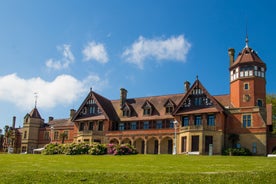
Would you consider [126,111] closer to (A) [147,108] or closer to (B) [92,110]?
(A) [147,108]

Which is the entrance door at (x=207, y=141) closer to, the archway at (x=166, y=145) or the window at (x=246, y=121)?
the window at (x=246, y=121)

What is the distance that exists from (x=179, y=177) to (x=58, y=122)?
181 ft

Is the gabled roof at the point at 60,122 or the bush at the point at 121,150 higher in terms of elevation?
the gabled roof at the point at 60,122

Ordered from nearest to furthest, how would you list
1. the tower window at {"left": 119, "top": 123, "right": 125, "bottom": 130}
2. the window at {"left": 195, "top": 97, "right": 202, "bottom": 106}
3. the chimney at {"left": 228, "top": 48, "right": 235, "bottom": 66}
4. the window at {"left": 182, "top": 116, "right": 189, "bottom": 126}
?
the window at {"left": 195, "top": 97, "right": 202, "bottom": 106} → the window at {"left": 182, "top": 116, "right": 189, "bottom": 126} → the chimney at {"left": 228, "top": 48, "right": 235, "bottom": 66} → the tower window at {"left": 119, "top": 123, "right": 125, "bottom": 130}

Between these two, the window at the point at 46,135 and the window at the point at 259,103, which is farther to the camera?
the window at the point at 46,135

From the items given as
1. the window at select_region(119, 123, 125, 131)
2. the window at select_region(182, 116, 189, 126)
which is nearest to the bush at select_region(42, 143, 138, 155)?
the window at select_region(182, 116, 189, 126)

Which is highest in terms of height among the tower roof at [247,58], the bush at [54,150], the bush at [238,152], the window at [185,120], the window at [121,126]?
the tower roof at [247,58]

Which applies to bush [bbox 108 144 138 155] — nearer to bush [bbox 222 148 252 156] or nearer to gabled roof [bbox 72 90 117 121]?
bush [bbox 222 148 252 156]

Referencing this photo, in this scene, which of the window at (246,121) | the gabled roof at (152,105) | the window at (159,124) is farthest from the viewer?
the gabled roof at (152,105)

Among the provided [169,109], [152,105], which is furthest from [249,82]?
[152,105]

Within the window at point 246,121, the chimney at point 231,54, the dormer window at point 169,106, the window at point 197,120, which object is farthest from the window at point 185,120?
the chimney at point 231,54

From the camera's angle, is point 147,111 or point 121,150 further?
point 147,111

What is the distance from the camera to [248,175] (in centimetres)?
2077

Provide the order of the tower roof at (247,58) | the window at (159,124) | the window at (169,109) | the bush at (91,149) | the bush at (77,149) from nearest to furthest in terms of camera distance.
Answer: the bush at (91,149), the bush at (77,149), the tower roof at (247,58), the window at (169,109), the window at (159,124)
